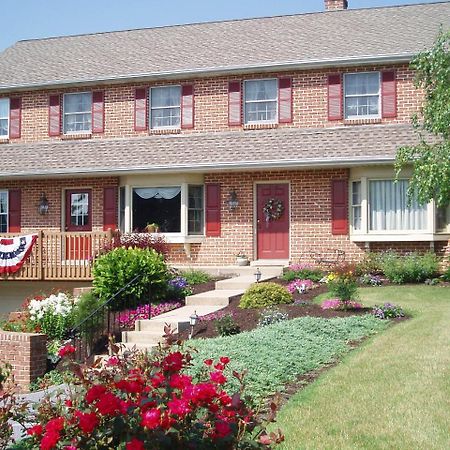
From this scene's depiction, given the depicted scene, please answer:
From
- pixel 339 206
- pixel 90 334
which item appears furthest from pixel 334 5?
pixel 90 334

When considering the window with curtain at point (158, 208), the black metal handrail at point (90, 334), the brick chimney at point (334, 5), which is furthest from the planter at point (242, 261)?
the brick chimney at point (334, 5)

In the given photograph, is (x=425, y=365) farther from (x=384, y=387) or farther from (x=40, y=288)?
(x=40, y=288)

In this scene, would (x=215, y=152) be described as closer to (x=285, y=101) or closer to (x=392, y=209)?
(x=285, y=101)

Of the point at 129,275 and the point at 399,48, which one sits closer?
the point at 129,275

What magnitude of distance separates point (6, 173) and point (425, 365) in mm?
15230

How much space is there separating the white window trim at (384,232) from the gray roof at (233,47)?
342 cm

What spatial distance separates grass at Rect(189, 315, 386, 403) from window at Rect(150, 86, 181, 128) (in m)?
10.8

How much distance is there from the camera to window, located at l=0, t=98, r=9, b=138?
22.7 m

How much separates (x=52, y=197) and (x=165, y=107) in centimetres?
419

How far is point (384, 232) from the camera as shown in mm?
18391

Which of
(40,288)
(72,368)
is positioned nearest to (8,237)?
(40,288)

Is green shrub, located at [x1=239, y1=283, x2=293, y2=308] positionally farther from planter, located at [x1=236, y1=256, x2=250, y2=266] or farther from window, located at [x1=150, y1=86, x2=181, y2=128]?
window, located at [x1=150, y1=86, x2=181, y2=128]

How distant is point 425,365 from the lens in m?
→ 8.62

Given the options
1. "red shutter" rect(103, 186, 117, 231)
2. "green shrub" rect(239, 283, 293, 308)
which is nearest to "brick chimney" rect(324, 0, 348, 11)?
"red shutter" rect(103, 186, 117, 231)
